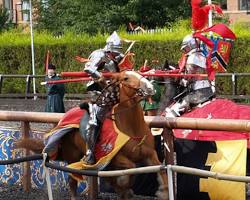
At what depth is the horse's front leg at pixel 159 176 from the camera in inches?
251

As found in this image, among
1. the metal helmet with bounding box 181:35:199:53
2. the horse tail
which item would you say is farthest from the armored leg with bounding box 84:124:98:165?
the metal helmet with bounding box 181:35:199:53

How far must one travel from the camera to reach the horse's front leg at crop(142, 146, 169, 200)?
20.9ft

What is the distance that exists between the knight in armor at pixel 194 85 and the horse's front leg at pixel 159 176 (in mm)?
1527

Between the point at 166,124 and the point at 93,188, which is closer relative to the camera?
the point at 166,124

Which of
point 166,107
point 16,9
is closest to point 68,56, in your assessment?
point 166,107

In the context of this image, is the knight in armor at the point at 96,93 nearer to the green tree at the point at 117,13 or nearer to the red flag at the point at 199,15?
the red flag at the point at 199,15

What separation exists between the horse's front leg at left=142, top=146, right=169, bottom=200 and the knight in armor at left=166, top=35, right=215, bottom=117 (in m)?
1.53

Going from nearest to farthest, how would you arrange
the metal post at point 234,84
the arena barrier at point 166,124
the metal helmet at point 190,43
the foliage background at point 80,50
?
the arena barrier at point 166,124 → the metal helmet at point 190,43 → the metal post at point 234,84 → the foliage background at point 80,50

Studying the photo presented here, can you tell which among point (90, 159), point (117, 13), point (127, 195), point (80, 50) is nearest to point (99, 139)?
point (90, 159)

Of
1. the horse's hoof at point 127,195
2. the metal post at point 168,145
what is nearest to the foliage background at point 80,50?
the metal post at point 168,145

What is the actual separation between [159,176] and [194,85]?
80.3 inches

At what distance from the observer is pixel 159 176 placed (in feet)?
21.1

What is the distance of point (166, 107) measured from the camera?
863cm

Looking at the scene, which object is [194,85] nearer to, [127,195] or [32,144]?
[127,195]
